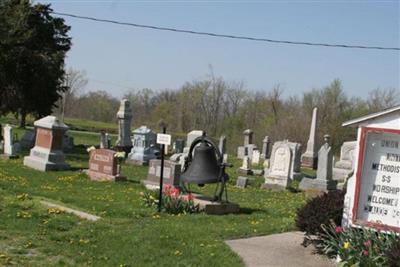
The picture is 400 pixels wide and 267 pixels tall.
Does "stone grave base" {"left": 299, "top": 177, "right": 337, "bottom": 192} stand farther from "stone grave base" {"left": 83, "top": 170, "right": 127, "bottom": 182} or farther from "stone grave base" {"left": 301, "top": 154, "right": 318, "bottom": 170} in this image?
"stone grave base" {"left": 301, "top": 154, "right": 318, "bottom": 170}

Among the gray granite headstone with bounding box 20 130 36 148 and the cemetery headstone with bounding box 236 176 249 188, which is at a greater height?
the gray granite headstone with bounding box 20 130 36 148

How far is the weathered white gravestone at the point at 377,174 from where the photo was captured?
23.8 ft

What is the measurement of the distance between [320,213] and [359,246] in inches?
45.3

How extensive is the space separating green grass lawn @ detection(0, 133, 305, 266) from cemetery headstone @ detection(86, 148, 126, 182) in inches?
68.7

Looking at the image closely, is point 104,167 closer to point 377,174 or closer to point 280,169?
point 280,169

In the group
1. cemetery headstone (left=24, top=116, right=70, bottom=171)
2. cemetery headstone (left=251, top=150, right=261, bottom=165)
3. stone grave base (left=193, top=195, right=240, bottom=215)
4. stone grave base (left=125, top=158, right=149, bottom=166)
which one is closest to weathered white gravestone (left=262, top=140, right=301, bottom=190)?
stone grave base (left=125, top=158, right=149, bottom=166)

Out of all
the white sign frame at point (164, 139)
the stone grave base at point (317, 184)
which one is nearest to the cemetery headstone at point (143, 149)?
the stone grave base at point (317, 184)

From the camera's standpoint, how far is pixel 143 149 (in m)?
25.3

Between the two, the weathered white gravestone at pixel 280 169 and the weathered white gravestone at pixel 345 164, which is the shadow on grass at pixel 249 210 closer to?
the weathered white gravestone at pixel 280 169

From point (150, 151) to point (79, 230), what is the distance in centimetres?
1565

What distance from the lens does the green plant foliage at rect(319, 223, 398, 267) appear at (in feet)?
22.5

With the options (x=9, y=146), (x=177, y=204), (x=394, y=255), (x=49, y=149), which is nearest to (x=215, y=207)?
(x=177, y=204)

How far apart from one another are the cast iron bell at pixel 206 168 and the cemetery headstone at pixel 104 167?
17.8 ft

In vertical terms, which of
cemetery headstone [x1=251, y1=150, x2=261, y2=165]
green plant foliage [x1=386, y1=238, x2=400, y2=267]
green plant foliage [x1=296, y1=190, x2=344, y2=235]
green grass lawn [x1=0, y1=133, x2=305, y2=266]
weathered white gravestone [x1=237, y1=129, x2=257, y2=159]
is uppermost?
weathered white gravestone [x1=237, y1=129, x2=257, y2=159]
